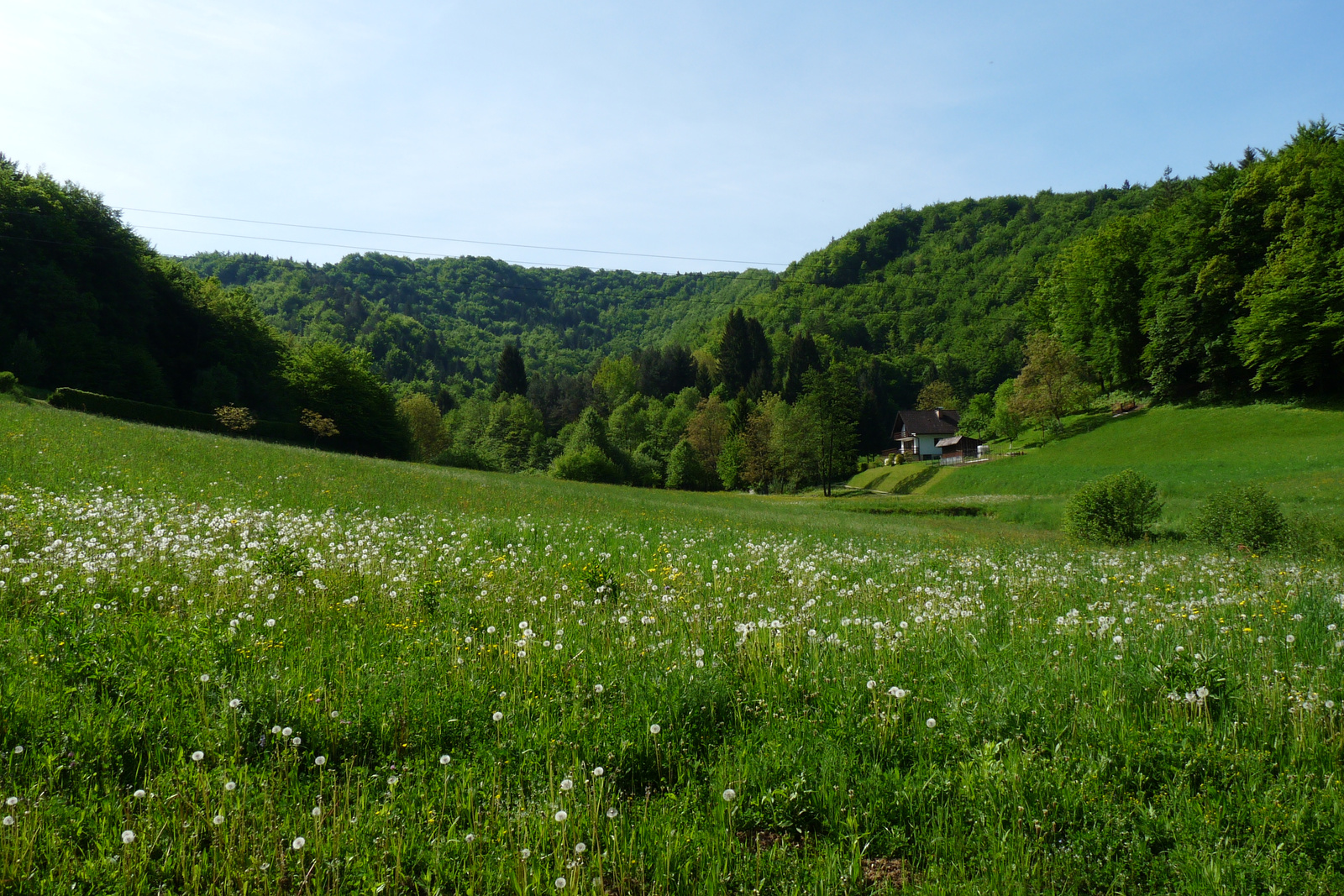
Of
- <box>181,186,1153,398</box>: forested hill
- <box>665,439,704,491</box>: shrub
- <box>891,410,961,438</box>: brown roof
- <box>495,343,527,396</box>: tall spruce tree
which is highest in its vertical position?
<box>181,186,1153,398</box>: forested hill

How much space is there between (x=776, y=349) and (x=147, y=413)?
401 ft

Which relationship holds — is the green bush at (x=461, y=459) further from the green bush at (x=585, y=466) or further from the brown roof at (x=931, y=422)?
the brown roof at (x=931, y=422)

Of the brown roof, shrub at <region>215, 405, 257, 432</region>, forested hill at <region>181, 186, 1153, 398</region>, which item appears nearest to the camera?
shrub at <region>215, 405, 257, 432</region>

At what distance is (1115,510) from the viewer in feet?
79.7

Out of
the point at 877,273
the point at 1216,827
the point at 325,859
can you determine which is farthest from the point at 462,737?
the point at 877,273

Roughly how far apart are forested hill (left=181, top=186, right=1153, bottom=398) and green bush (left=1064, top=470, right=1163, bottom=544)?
120093mm

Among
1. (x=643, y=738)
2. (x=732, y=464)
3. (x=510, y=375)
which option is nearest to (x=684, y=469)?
(x=732, y=464)

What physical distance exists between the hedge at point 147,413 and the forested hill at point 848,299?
88.9 metres

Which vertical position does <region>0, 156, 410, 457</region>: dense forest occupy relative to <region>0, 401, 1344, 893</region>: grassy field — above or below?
above

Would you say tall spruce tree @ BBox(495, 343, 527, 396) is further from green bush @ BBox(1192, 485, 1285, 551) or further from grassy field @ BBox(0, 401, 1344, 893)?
grassy field @ BBox(0, 401, 1344, 893)

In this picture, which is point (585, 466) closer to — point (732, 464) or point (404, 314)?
point (732, 464)

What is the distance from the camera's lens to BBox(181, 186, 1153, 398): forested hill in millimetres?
146375

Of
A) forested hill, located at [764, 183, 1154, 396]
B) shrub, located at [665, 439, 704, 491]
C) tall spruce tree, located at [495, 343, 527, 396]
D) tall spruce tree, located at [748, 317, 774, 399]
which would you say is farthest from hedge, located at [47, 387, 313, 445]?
forested hill, located at [764, 183, 1154, 396]

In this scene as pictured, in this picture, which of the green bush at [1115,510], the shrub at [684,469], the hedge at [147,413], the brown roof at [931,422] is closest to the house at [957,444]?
the brown roof at [931,422]
